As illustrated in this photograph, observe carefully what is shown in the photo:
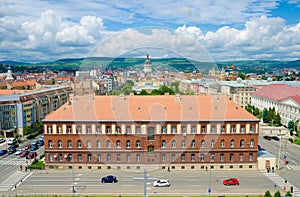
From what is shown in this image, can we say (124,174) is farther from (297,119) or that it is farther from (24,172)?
(297,119)

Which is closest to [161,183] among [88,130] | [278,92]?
[88,130]

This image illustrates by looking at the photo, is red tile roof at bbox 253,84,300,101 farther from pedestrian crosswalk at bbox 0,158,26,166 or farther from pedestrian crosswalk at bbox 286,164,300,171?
pedestrian crosswalk at bbox 0,158,26,166

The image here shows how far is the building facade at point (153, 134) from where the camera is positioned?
29984 millimetres

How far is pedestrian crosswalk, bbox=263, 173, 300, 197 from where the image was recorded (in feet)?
89.8

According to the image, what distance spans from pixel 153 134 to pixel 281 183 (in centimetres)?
1483

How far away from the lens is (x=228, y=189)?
2756 centimetres

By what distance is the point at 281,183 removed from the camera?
29297 mm

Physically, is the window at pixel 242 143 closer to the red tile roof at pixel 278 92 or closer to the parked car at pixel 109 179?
the parked car at pixel 109 179

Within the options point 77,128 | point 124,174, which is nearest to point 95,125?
point 77,128

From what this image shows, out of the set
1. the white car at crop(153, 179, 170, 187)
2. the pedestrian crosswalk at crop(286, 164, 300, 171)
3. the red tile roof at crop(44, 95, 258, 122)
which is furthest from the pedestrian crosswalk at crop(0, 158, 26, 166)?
the pedestrian crosswalk at crop(286, 164, 300, 171)

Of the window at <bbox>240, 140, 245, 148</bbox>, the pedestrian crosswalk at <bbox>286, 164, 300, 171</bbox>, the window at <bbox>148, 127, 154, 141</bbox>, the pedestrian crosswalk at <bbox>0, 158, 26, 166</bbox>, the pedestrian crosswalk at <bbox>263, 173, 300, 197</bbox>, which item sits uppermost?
the window at <bbox>148, 127, 154, 141</bbox>

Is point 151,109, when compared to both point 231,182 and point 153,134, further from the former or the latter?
point 231,182

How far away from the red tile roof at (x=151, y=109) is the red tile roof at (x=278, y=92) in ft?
124

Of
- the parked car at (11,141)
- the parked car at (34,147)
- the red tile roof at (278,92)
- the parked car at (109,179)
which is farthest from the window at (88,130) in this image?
the red tile roof at (278,92)
